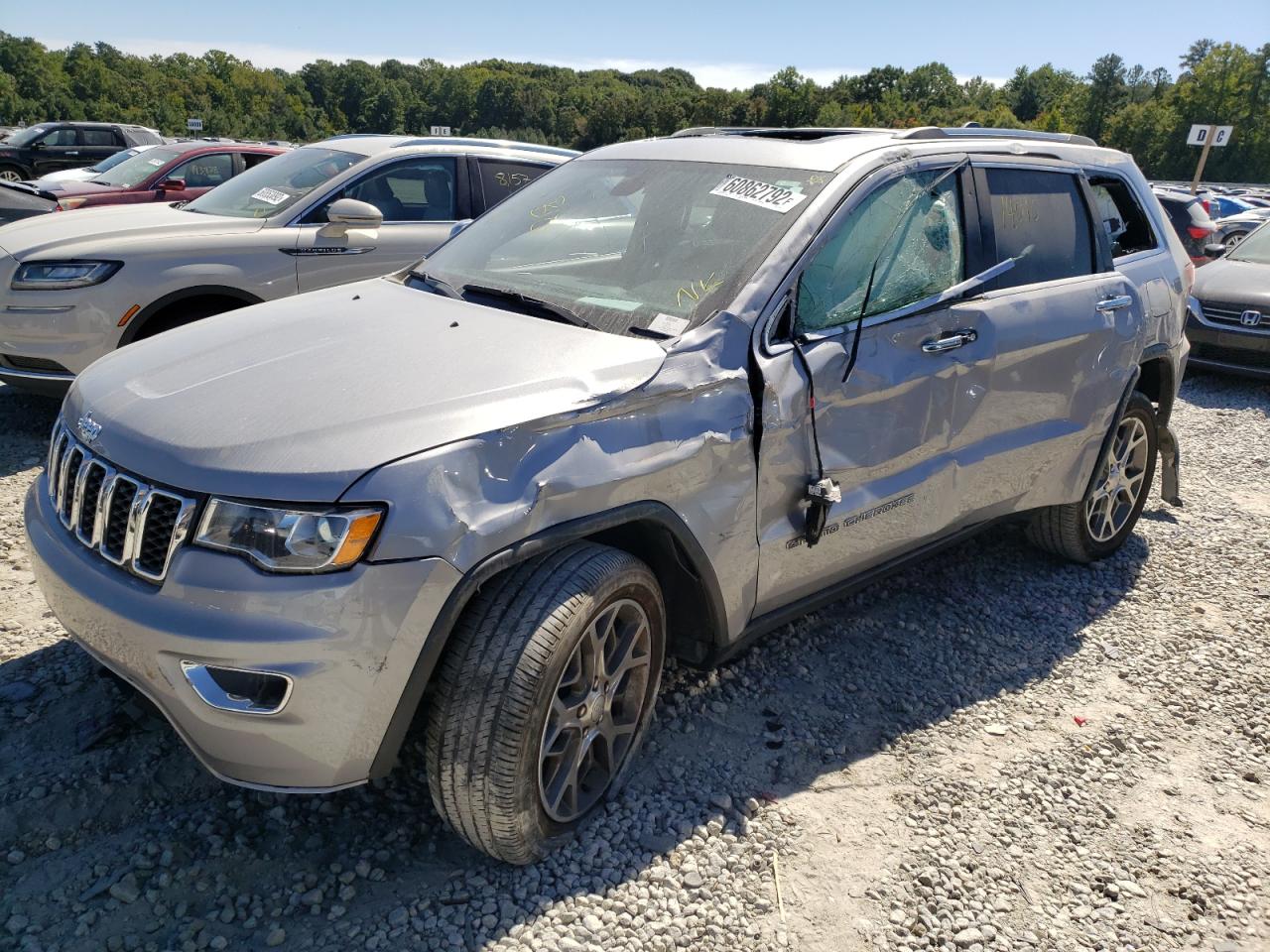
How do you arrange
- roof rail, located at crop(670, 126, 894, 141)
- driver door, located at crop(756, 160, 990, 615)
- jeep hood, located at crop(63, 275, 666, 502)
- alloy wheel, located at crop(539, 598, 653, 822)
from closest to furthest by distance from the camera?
jeep hood, located at crop(63, 275, 666, 502) → alloy wheel, located at crop(539, 598, 653, 822) → driver door, located at crop(756, 160, 990, 615) → roof rail, located at crop(670, 126, 894, 141)

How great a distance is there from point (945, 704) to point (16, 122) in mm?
87608

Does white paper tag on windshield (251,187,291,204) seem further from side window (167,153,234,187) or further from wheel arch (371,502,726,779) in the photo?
side window (167,153,234,187)

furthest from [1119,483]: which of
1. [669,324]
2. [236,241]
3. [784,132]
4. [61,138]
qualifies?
[61,138]

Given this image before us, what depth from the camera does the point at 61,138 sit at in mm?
19250

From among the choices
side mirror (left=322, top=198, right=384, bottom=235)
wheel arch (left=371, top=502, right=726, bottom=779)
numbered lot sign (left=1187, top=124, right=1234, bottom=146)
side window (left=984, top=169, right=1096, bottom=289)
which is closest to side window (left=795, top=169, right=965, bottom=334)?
side window (left=984, top=169, right=1096, bottom=289)

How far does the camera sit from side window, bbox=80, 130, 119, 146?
19422 millimetres

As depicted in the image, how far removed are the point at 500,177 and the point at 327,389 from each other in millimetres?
4529

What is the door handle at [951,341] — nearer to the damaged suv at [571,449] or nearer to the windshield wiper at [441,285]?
the damaged suv at [571,449]

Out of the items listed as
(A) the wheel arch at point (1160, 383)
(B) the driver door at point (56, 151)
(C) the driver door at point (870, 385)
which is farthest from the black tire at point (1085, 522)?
(B) the driver door at point (56, 151)

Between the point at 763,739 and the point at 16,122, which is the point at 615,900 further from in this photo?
the point at 16,122

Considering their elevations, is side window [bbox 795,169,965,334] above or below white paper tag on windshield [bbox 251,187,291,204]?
above

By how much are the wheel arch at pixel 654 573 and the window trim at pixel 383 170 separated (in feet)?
13.4

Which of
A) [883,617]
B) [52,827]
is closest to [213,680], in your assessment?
[52,827]

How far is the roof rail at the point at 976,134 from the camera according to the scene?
3.52 m
